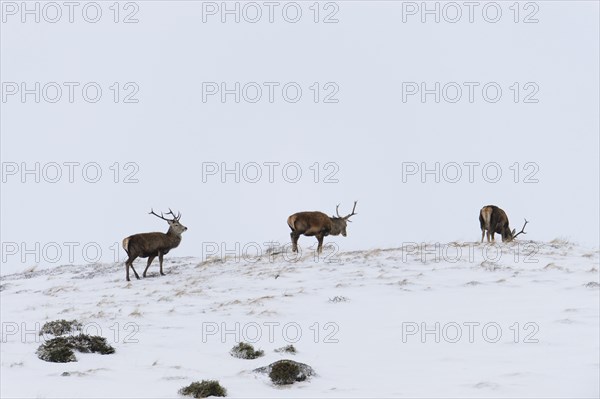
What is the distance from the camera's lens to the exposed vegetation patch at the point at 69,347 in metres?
10.9

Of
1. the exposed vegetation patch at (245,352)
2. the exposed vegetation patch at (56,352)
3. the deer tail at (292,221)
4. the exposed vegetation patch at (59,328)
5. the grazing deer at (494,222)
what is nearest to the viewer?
the exposed vegetation patch at (56,352)

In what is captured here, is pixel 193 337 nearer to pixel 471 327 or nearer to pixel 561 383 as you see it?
pixel 471 327

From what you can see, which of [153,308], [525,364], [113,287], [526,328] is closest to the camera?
[525,364]

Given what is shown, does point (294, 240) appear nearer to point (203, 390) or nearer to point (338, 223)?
point (338, 223)

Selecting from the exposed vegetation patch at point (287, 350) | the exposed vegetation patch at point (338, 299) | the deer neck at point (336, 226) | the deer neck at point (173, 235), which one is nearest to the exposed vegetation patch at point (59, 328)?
the exposed vegetation patch at point (287, 350)

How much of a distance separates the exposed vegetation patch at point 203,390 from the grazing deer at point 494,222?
51.6ft

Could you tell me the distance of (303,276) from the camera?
17609 millimetres

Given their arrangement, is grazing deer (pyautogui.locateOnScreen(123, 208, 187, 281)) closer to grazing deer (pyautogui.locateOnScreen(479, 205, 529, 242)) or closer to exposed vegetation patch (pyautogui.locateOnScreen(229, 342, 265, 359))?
exposed vegetation patch (pyautogui.locateOnScreen(229, 342, 265, 359))

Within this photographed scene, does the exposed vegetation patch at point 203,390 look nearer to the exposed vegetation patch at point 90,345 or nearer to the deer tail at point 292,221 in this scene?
the exposed vegetation patch at point 90,345

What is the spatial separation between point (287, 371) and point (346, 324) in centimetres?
323

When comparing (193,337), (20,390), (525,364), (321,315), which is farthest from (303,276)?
(20,390)

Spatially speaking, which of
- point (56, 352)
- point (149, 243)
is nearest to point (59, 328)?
point (56, 352)

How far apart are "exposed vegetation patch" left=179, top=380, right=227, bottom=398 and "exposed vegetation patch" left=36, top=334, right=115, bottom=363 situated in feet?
8.67

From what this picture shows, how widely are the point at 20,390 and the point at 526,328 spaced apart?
8.58m
